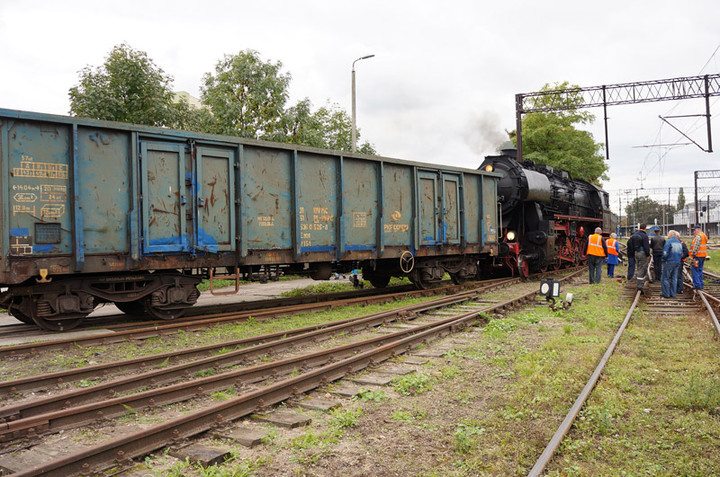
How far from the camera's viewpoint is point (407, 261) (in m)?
12.6

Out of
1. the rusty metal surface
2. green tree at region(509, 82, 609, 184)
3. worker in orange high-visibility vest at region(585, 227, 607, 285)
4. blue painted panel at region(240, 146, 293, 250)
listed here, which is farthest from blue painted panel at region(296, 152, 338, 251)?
green tree at region(509, 82, 609, 184)

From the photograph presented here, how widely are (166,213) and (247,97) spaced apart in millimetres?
10889

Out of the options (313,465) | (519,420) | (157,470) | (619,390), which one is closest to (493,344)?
(619,390)

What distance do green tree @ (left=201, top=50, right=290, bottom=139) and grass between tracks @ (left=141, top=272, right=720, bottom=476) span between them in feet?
44.8

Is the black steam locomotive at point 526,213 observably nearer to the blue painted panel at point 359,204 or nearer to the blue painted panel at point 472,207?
the blue painted panel at point 472,207

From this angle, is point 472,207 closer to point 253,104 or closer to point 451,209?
point 451,209

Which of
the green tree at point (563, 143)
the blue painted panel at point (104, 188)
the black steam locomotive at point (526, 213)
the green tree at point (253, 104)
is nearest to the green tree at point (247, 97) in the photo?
the green tree at point (253, 104)

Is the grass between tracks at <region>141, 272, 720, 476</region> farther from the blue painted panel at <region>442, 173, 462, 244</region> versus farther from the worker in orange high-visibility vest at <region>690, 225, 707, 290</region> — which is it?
the blue painted panel at <region>442, 173, 462, 244</region>

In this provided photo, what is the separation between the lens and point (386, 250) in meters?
12.1

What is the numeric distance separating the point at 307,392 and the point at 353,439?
1249 millimetres

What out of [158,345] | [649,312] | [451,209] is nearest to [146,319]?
[158,345]

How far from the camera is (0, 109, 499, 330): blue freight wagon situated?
772cm

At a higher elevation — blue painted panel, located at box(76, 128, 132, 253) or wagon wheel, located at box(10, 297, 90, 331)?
blue painted panel, located at box(76, 128, 132, 253)

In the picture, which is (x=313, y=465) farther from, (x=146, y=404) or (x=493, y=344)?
(x=493, y=344)
